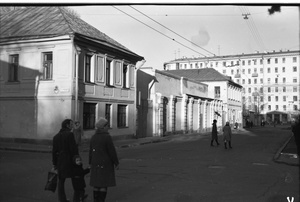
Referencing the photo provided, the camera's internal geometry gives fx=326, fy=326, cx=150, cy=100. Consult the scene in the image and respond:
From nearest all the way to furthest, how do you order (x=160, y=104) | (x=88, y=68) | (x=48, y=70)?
(x=48, y=70)
(x=88, y=68)
(x=160, y=104)

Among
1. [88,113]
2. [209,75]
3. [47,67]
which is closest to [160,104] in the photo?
[88,113]

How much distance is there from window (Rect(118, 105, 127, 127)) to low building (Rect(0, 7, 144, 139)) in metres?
6.16

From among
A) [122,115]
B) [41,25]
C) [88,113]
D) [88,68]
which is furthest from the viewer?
[122,115]

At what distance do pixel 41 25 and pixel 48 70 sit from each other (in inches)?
48.9

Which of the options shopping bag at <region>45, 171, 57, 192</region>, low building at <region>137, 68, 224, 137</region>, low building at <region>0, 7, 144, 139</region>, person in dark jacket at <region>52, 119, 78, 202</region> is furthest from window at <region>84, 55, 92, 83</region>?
low building at <region>137, 68, 224, 137</region>

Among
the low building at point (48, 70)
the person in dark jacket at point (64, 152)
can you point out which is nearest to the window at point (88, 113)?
the low building at point (48, 70)

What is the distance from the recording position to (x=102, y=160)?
17.4 feet

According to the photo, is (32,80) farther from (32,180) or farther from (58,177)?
(58,177)

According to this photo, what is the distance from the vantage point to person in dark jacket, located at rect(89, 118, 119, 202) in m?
5.28

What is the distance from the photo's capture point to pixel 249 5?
328 cm

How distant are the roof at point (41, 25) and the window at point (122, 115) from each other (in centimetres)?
956

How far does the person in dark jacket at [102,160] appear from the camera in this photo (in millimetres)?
5281

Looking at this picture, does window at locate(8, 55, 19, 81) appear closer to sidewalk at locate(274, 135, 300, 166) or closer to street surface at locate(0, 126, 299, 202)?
street surface at locate(0, 126, 299, 202)

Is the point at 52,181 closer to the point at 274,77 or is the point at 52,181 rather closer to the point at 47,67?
the point at 274,77
